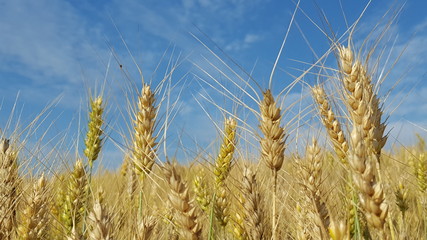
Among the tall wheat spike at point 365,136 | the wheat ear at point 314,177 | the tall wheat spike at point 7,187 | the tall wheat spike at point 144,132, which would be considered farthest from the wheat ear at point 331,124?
the tall wheat spike at point 7,187

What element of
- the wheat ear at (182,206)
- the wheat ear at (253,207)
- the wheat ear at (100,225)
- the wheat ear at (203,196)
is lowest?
the wheat ear at (100,225)

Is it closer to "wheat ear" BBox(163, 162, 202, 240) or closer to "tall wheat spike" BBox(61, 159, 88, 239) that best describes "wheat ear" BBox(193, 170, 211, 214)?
"tall wheat spike" BBox(61, 159, 88, 239)

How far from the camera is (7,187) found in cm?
260

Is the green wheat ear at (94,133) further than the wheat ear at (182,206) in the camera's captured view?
Yes

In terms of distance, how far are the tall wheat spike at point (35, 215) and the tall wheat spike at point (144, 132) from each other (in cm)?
65

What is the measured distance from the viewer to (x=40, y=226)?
2613 millimetres

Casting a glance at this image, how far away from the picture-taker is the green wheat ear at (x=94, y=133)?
3480mm

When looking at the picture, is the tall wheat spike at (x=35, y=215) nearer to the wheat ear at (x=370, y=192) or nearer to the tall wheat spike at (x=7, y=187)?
the tall wheat spike at (x=7, y=187)

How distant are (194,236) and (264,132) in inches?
29.2

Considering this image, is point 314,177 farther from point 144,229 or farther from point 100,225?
point 100,225

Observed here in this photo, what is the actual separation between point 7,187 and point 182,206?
1444 millimetres

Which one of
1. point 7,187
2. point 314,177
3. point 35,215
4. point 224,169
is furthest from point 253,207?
point 7,187

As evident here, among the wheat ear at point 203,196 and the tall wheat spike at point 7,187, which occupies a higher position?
the wheat ear at point 203,196

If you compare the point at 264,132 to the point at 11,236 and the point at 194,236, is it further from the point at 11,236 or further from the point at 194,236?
the point at 11,236
